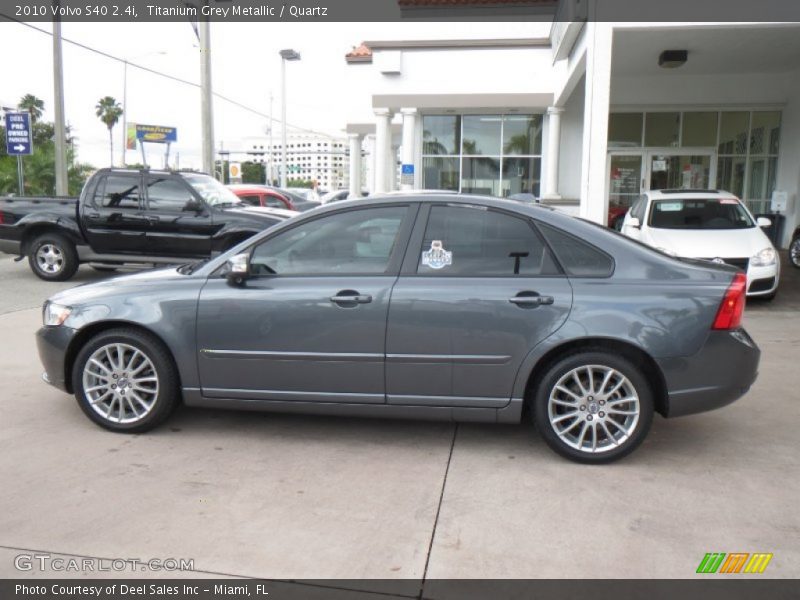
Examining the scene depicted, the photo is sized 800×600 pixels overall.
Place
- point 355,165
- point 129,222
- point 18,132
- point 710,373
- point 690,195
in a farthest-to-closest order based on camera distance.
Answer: point 355,165, point 18,132, point 129,222, point 690,195, point 710,373

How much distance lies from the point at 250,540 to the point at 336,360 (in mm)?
1317

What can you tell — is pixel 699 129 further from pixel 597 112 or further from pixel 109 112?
pixel 109 112

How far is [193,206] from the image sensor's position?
1144 cm

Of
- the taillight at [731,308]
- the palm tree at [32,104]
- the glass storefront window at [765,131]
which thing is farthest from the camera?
the palm tree at [32,104]

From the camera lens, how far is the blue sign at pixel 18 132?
678 inches

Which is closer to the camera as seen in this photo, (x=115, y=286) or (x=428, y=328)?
(x=428, y=328)

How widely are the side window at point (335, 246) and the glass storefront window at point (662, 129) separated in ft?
49.0

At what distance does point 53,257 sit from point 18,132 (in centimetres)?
710

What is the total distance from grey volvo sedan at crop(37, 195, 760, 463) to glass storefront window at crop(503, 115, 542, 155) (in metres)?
16.3

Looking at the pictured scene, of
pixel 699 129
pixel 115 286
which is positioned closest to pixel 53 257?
pixel 115 286

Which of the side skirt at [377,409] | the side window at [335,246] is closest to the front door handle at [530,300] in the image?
the side skirt at [377,409]

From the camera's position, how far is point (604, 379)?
4246 mm

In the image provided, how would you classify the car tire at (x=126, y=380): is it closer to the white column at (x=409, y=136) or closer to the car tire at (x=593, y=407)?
the car tire at (x=593, y=407)

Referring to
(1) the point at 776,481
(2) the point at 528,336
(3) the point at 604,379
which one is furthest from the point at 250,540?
(1) the point at 776,481
